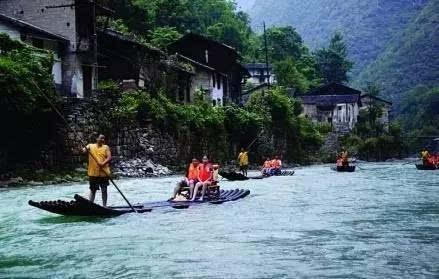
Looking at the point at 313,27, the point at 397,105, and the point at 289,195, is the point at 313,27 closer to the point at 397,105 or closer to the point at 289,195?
the point at 397,105

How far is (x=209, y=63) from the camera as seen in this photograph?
5494 centimetres

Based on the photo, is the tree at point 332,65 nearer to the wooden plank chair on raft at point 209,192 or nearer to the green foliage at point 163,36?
the green foliage at point 163,36

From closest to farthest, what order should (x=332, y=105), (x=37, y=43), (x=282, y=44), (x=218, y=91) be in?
(x=37, y=43)
(x=218, y=91)
(x=332, y=105)
(x=282, y=44)

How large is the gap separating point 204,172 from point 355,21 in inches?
5345

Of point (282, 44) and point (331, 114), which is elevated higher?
point (282, 44)

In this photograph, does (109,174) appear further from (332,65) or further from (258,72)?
(332,65)

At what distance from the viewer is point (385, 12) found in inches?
5669

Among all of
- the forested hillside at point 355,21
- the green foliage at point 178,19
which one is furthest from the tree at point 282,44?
the forested hillside at point 355,21

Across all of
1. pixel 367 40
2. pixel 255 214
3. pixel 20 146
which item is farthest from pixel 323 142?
pixel 367 40

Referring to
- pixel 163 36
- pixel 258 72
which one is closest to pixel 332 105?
pixel 258 72

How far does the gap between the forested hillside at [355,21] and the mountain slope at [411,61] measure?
10996 mm

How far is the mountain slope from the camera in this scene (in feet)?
344

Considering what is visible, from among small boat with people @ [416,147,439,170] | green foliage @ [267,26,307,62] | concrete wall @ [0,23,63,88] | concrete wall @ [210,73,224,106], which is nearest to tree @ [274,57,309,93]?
green foliage @ [267,26,307,62]

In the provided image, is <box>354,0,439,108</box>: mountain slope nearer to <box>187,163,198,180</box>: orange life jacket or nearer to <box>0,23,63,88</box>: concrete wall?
<box>0,23,63,88</box>: concrete wall
